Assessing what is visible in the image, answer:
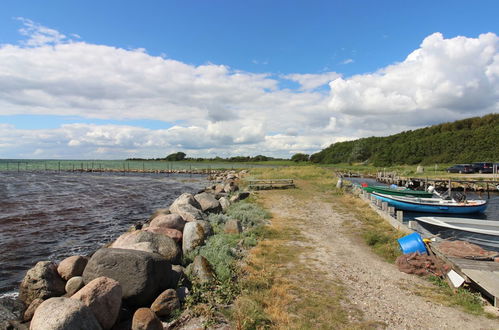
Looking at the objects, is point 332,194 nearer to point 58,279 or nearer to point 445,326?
point 445,326

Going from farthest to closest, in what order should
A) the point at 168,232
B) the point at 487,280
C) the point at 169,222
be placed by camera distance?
the point at 169,222
the point at 168,232
the point at 487,280

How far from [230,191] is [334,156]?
91.5 meters

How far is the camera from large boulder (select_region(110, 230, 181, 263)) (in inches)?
316

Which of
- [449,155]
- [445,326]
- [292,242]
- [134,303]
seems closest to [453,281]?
[445,326]

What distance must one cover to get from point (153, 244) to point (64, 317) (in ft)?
11.8

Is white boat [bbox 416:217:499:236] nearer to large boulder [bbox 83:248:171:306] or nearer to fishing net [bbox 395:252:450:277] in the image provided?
fishing net [bbox 395:252:450:277]

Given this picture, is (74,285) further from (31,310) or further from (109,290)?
(109,290)

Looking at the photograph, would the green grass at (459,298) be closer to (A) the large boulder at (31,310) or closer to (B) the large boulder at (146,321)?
(B) the large boulder at (146,321)

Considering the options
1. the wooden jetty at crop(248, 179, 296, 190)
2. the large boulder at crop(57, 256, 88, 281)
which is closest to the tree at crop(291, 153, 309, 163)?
the wooden jetty at crop(248, 179, 296, 190)

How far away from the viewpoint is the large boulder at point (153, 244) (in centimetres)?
802

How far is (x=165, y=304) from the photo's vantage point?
19.4 feet

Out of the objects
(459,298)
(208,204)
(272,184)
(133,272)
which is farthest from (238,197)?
(459,298)

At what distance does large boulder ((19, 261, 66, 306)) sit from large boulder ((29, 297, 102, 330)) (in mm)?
2267

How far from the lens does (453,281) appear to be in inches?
298
